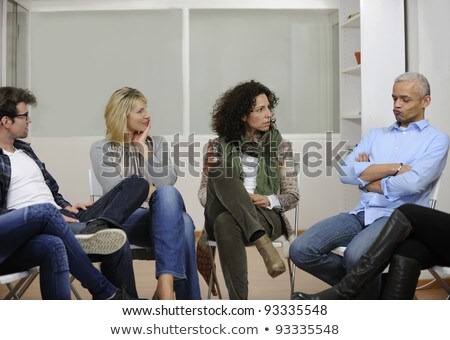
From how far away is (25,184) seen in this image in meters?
3.45

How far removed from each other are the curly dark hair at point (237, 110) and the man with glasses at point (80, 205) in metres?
0.70

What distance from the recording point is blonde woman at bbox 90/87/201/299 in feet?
10.8

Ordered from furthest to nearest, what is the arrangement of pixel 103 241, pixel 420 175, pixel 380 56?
pixel 380 56 → pixel 420 175 → pixel 103 241

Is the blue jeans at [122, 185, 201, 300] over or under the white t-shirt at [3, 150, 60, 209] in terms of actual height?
under

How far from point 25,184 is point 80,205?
1.00 ft

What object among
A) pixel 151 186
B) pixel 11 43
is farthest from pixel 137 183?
pixel 11 43

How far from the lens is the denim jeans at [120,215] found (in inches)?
128

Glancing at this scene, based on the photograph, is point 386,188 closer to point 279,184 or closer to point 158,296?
point 279,184

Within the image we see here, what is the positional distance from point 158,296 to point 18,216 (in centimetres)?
76

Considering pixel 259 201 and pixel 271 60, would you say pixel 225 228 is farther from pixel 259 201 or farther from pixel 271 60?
pixel 271 60

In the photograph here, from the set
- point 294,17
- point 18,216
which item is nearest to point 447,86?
point 18,216

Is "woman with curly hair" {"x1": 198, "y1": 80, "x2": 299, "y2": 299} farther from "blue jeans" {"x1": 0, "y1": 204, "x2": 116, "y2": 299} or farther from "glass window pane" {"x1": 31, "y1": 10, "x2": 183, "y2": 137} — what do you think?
"glass window pane" {"x1": 31, "y1": 10, "x2": 183, "y2": 137}

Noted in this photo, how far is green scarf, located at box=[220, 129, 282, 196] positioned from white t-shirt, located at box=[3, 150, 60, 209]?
953mm

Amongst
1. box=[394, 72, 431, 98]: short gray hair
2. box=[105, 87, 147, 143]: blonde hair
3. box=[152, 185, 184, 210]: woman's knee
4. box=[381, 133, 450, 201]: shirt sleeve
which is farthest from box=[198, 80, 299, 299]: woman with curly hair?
box=[394, 72, 431, 98]: short gray hair
